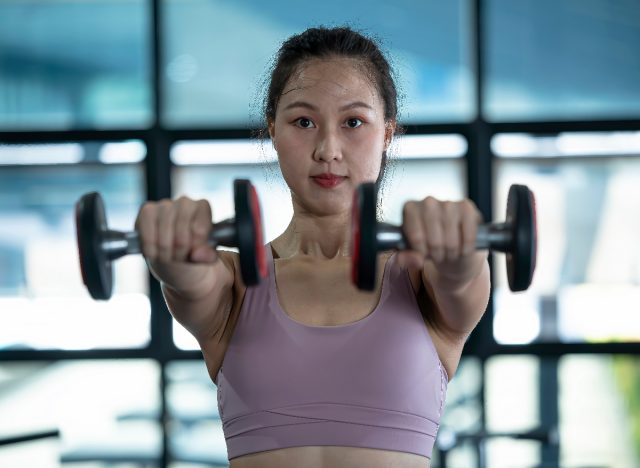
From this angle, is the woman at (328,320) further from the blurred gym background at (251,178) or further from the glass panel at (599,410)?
the glass panel at (599,410)

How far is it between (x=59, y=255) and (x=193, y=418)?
72 centimetres

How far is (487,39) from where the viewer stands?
326cm

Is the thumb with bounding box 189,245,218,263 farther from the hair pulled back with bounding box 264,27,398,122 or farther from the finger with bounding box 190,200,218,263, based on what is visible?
the hair pulled back with bounding box 264,27,398,122

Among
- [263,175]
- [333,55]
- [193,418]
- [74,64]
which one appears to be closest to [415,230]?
[333,55]

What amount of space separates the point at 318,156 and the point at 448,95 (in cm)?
214

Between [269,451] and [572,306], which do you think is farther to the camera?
[572,306]

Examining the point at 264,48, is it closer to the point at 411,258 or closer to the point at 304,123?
the point at 304,123

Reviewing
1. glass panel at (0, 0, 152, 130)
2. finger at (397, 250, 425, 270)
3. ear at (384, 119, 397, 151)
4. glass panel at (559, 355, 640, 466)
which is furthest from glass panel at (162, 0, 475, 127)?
finger at (397, 250, 425, 270)

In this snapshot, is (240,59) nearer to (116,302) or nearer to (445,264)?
(116,302)

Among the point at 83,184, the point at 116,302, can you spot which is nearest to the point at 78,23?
the point at 83,184

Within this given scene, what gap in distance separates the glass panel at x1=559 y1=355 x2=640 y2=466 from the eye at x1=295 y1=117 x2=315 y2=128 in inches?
87.2

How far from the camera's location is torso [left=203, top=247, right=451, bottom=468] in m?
1.14

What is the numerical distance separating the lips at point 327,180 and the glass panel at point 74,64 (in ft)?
7.11

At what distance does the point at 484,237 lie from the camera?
3.22 ft
